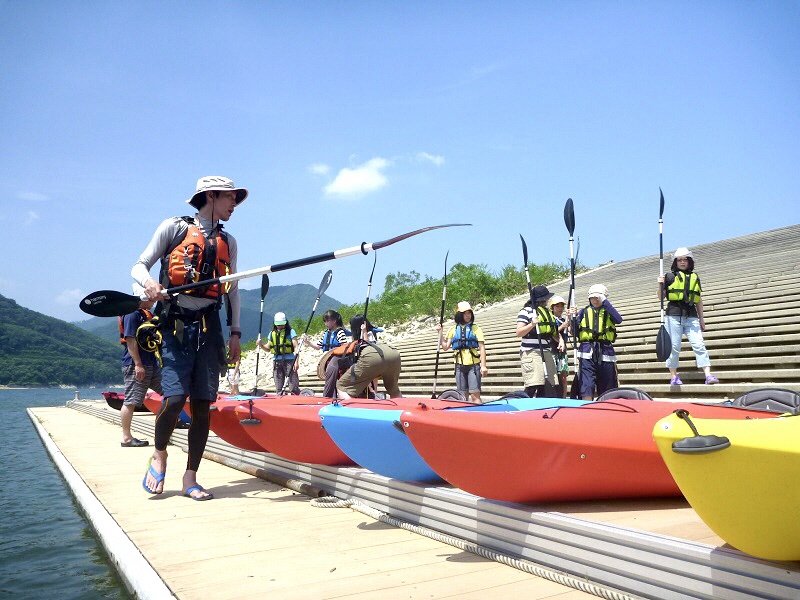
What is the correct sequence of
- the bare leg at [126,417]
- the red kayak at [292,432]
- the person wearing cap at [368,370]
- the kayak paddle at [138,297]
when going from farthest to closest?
the bare leg at [126,417]
the person wearing cap at [368,370]
the red kayak at [292,432]
the kayak paddle at [138,297]

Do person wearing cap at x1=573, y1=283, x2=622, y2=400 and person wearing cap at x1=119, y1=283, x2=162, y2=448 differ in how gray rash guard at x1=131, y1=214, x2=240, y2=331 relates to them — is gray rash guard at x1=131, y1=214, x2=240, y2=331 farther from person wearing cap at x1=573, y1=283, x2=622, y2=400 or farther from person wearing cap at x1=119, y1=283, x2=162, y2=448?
person wearing cap at x1=573, y1=283, x2=622, y2=400

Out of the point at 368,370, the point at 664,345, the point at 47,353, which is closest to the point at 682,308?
the point at 664,345

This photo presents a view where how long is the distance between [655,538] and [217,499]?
3.05 metres

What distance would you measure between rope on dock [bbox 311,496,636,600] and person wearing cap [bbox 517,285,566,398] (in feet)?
11.0

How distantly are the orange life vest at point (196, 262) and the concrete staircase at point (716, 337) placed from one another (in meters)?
5.02

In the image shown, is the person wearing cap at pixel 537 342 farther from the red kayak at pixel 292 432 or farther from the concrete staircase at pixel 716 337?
the red kayak at pixel 292 432

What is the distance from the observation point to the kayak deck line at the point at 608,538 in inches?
74.5

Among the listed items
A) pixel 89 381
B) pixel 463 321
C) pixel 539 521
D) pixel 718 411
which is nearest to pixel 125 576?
pixel 539 521

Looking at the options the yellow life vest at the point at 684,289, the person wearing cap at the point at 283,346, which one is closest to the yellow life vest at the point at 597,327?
the yellow life vest at the point at 684,289

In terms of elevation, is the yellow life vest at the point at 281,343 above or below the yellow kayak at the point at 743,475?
above

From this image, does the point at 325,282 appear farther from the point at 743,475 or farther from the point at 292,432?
the point at 743,475

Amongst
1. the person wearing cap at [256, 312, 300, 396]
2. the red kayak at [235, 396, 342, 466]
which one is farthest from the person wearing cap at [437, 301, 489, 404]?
the person wearing cap at [256, 312, 300, 396]

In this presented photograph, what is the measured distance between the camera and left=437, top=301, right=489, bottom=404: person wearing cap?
7816 mm

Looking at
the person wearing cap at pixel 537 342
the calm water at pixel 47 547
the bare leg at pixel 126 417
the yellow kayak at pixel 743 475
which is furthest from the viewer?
the bare leg at pixel 126 417
